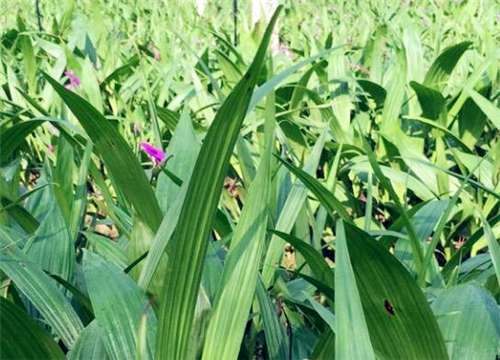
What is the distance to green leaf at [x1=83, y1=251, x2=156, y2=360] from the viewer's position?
0.65 metres

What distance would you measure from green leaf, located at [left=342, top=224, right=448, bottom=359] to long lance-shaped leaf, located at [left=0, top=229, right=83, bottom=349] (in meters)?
0.25

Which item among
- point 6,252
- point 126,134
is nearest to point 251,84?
point 6,252

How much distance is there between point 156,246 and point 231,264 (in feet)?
0.22

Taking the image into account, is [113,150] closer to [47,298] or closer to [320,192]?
[47,298]

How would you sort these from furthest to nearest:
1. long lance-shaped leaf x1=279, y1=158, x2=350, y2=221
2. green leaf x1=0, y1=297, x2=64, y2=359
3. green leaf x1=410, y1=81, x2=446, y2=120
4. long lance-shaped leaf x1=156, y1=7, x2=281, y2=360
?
1. green leaf x1=410, y1=81, x2=446, y2=120
2. long lance-shaped leaf x1=279, y1=158, x2=350, y2=221
3. green leaf x1=0, y1=297, x2=64, y2=359
4. long lance-shaped leaf x1=156, y1=7, x2=281, y2=360

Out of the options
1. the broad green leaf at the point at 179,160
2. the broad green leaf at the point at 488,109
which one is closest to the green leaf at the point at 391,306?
the broad green leaf at the point at 179,160

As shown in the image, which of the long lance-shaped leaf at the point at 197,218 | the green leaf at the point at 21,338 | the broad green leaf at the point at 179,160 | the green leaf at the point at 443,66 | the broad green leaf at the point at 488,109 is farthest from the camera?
the green leaf at the point at 443,66

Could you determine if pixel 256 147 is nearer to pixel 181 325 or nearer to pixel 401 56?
pixel 401 56

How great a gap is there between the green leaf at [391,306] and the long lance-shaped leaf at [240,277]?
0.23 ft

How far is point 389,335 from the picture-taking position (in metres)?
0.65

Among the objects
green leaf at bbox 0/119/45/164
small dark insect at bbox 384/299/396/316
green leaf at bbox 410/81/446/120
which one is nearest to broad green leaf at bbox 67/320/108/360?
small dark insect at bbox 384/299/396/316

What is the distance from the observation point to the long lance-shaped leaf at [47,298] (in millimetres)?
722

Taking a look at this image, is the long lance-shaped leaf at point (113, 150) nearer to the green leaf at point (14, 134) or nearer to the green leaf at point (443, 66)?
the green leaf at point (14, 134)

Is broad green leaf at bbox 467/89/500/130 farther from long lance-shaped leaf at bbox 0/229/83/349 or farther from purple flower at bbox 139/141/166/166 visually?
long lance-shaped leaf at bbox 0/229/83/349
